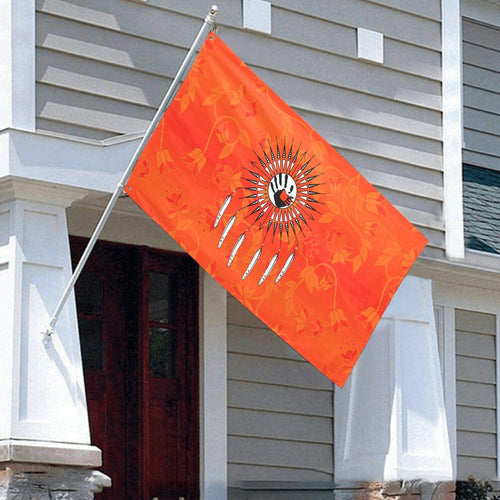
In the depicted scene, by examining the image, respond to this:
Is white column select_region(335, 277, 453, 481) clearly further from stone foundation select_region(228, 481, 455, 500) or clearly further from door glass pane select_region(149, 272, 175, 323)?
door glass pane select_region(149, 272, 175, 323)

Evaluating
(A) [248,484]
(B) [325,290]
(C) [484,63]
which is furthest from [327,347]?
(C) [484,63]

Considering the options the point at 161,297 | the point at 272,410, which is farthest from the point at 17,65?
the point at 272,410

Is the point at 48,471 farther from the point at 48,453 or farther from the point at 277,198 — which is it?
the point at 277,198

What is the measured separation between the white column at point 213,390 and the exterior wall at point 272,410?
100 millimetres

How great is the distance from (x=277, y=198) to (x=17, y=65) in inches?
63.6

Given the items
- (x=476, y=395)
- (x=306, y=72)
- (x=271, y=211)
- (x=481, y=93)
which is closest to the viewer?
(x=271, y=211)

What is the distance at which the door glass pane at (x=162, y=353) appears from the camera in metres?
8.59

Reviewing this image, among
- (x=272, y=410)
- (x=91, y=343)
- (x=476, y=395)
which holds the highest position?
(x=91, y=343)

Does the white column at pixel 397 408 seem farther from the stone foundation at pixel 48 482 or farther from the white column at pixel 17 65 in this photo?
the white column at pixel 17 65

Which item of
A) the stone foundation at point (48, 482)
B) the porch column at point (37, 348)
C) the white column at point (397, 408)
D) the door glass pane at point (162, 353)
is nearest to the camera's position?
the stone foundation at point (48, 482)

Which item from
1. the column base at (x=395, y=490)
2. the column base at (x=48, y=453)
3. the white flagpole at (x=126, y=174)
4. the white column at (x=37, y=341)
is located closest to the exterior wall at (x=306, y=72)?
the white column at (x=37, y=341)

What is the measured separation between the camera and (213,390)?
870 cm

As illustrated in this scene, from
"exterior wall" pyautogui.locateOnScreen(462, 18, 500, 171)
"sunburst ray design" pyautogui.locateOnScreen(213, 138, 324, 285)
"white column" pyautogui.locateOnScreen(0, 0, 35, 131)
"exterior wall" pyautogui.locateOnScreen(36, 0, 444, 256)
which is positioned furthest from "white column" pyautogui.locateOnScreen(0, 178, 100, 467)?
"exterior wall" pyautogui.locateOnScreen(462, 18, 500, 171)

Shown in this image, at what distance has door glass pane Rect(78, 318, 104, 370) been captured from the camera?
8281mm
